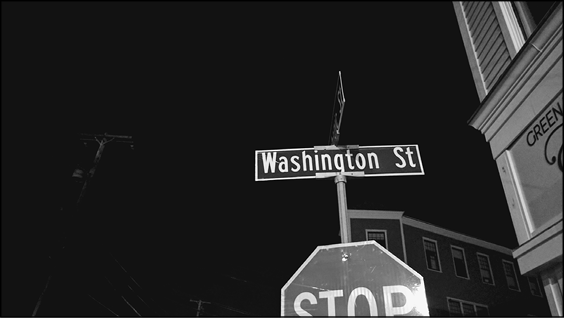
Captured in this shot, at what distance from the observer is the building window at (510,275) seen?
79.1 feet

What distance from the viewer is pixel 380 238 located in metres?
21.5

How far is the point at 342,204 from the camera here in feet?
10.7

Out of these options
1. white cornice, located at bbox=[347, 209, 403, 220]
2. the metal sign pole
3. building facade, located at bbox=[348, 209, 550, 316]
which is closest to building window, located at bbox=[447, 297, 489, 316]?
building facade, located at bbox=[348, 209, 550, 316]

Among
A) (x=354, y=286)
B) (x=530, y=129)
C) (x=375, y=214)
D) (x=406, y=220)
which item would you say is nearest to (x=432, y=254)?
(x=406, y=220)

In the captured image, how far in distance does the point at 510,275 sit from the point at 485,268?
2.19m

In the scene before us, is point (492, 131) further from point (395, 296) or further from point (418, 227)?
point (418, 227)

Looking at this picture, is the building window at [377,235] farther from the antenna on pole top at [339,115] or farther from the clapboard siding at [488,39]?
the antenna on pole top at [339,115]

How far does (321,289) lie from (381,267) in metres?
0.43

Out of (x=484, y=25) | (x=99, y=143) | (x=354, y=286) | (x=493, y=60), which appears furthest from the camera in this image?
(x=99, y=143)

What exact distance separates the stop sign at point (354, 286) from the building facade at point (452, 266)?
59.8 ft

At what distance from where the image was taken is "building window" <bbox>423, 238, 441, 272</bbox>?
2167 centimetres

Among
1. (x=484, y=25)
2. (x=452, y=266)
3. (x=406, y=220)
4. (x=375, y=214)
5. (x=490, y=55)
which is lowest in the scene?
(x=490, y=55)

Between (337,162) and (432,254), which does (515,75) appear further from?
(432,254)

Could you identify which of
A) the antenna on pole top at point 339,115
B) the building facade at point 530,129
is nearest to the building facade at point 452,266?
the building facade at point 530,129
